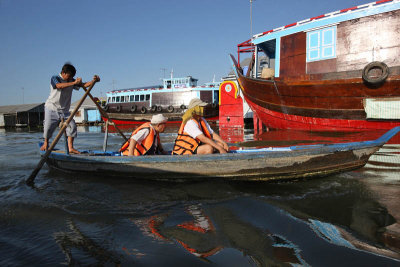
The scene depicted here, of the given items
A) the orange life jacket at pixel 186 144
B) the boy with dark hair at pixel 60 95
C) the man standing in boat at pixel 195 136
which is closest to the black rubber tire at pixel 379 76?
the man standing in boat at pixel 195 136

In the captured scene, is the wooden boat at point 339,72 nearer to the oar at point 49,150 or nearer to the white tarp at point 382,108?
the white tarp at point 382,108

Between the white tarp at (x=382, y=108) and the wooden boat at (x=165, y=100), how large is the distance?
14612 mm

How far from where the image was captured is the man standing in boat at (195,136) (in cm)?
413

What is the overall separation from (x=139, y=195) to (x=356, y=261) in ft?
9.21

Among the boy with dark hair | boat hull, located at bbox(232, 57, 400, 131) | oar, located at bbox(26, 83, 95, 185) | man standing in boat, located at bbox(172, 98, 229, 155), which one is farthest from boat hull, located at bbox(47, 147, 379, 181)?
boat hull, located at bbox(232, 57, 400, 131)

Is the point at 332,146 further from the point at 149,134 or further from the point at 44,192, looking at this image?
the point at 44,192

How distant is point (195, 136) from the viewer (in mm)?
4141

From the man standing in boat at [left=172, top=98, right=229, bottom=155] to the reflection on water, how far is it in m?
0.56

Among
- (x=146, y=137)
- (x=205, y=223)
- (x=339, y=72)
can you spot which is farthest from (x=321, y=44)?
(x=205, y=223)

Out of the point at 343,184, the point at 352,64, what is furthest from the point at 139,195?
the point at 352,64

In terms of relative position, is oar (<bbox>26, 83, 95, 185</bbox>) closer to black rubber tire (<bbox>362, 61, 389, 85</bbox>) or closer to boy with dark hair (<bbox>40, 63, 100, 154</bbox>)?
boy with dark hair (<bbox>40, 63, 100, 154</bbox>)

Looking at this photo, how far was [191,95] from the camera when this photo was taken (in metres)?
23.2

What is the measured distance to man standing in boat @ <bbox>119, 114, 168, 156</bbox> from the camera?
431 centimetres

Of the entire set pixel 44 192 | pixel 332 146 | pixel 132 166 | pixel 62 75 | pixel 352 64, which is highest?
pixel 352 64
